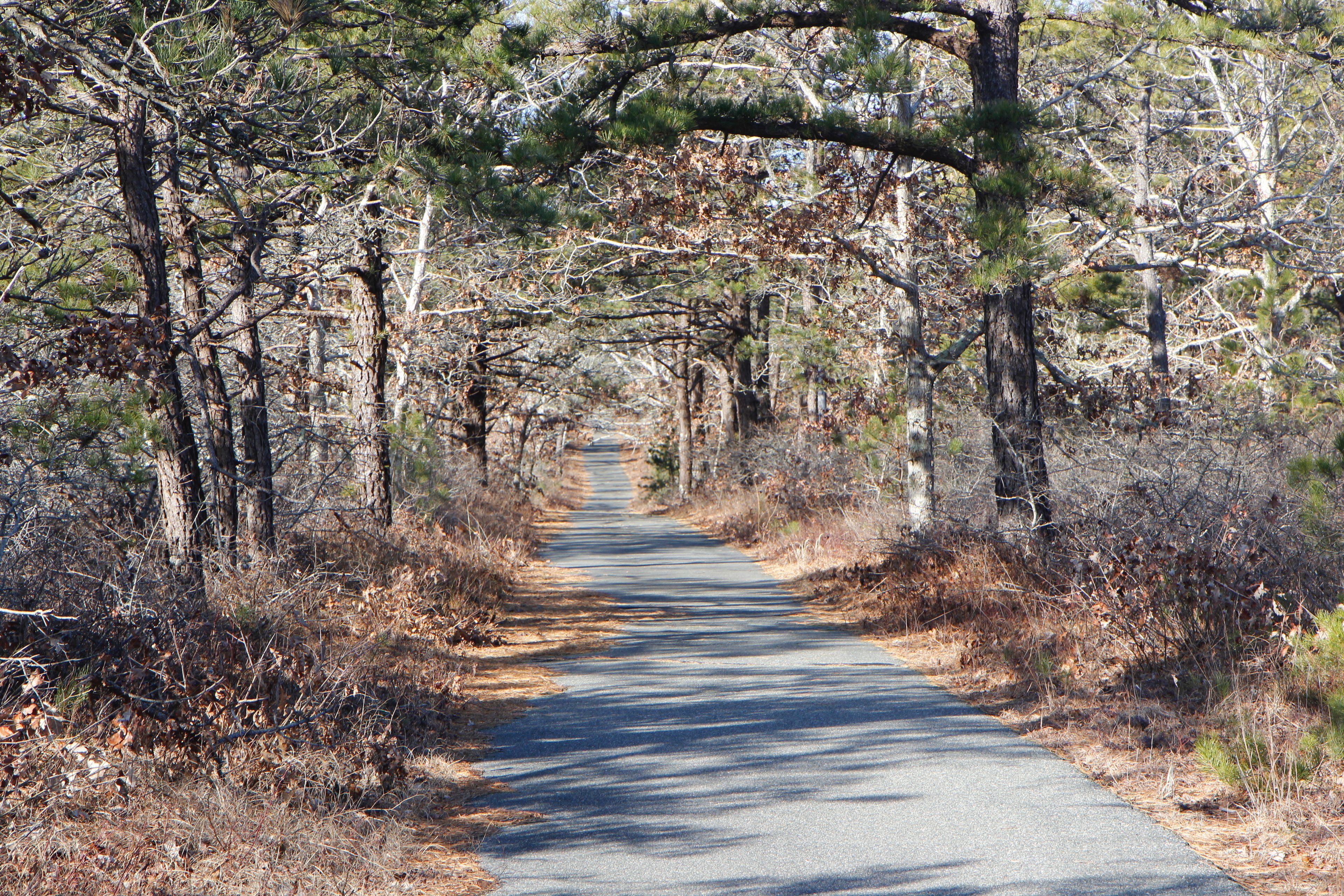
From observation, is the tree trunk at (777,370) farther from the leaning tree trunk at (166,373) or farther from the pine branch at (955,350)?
the leaning tree trunk at (166,373)

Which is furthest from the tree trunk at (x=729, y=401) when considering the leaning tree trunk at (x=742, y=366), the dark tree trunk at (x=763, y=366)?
the dark tree trunk at (x=763, y=366)

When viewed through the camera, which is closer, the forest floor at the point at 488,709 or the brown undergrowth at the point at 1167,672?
the forest floor at the point at 488,709

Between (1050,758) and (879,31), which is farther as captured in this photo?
(879,31)

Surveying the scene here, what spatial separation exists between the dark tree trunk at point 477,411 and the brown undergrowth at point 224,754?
54.6 ft

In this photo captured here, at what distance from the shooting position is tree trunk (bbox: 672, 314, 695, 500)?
33875 millimetres

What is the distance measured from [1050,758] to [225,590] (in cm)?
580

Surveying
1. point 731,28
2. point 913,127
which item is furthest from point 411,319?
point 913,127

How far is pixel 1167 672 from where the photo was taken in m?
7.75

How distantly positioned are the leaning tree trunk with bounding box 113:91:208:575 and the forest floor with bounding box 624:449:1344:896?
233 inches

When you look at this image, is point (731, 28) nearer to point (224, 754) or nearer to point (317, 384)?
point (317, 384)

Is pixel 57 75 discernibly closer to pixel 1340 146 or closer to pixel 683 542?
pixel 1340 146

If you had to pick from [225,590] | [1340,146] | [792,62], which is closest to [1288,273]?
[1340,146]

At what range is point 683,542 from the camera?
24703 millimetres

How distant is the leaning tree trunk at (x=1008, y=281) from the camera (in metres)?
9.46
